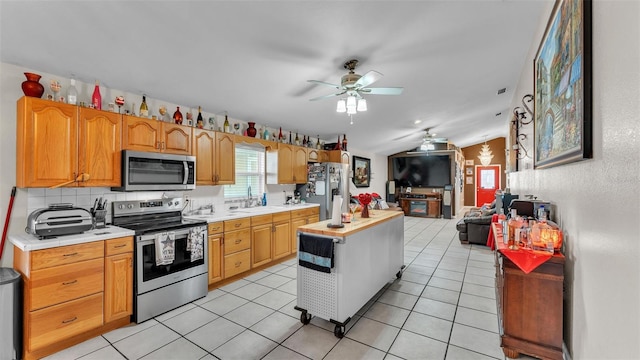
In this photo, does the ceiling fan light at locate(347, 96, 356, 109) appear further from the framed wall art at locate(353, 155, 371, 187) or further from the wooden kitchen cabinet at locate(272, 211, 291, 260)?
the framed wall art at locate(353, 155, 371, 187)

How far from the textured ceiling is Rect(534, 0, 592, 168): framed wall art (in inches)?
25.1

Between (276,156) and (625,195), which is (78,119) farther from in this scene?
(625,195)

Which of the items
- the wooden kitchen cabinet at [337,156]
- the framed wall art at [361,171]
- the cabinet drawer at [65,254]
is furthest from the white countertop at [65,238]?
the framed wall art at [361,171]

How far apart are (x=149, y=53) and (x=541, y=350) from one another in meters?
3.97

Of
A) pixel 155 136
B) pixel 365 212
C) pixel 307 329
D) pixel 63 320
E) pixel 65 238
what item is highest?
pixel 155 136

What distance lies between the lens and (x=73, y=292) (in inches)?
89.6

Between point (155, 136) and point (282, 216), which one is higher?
point (155, 136)

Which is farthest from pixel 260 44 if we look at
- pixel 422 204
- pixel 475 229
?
pixel 422 204

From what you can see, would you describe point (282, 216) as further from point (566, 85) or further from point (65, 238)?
point (566, 85)

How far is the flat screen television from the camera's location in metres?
9.90

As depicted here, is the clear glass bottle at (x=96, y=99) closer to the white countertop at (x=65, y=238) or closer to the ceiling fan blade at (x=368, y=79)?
the white countertop at (x=65, y=238)

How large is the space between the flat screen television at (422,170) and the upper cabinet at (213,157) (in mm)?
7831

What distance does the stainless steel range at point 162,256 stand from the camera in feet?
8.75

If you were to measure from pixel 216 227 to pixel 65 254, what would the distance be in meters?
1.42
